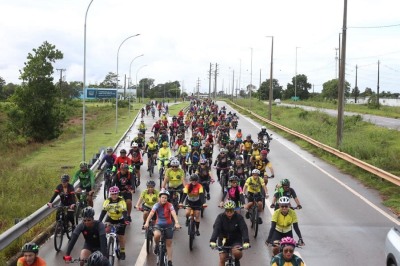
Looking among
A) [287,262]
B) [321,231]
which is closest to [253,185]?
[321,231]

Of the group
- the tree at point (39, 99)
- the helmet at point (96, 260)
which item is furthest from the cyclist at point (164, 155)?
the tree at point (39, 99)

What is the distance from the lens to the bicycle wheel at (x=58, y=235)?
10.7 metres

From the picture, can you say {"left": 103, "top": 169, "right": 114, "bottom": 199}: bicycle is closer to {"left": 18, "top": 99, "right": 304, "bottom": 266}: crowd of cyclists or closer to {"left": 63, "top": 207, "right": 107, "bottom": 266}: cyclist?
{"left": 18, "top": 99, "right": 304, "bottom": 266}: crowd of cyclists

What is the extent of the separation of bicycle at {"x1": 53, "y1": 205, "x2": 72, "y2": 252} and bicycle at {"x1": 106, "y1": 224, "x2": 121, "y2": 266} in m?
1.73

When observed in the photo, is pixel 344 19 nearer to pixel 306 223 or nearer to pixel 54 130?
pixel 306 223

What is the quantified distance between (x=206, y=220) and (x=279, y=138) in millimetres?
24266

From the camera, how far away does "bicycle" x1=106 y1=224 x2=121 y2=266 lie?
31.2ft

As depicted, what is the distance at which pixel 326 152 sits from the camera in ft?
90.8

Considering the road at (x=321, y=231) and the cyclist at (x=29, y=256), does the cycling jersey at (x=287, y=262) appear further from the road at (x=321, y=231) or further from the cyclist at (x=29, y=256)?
the cyclist at (x=29, y=256)

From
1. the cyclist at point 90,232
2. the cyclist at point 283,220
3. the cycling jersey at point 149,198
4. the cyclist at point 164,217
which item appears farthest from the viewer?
the cycling jersey at point 149,198

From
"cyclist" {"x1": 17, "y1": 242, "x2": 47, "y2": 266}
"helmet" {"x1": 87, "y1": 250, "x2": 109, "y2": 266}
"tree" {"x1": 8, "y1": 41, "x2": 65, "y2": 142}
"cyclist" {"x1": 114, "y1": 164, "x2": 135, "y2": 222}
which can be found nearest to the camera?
"helmet" {"x1": 87, "y1": 250, "x2": 109, "y2": 266}

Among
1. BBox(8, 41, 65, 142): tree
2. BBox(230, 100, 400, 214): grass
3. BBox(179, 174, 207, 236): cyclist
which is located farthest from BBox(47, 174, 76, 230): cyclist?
BBox(8, 41, 65, 142): tree

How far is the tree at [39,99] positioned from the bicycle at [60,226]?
103 ft

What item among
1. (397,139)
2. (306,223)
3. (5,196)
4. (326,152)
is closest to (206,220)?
(306,223)
